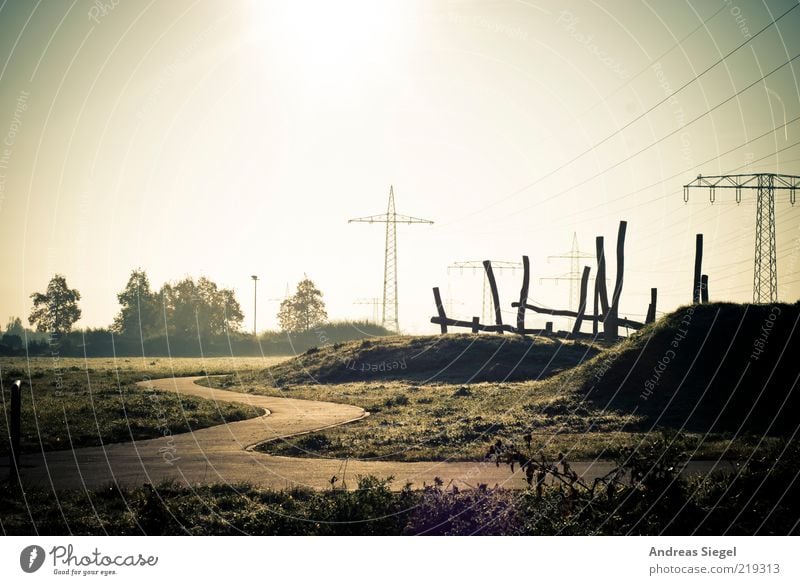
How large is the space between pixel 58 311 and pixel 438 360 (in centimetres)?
5397

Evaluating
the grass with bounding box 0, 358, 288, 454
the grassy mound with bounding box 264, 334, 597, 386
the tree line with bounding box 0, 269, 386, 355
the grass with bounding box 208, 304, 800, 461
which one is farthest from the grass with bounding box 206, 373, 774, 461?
the tree line with bounding box 0, 269, 386, 355

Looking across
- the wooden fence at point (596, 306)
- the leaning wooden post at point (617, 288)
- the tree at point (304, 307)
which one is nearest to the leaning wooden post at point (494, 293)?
the wooden fence at point (596, 306)

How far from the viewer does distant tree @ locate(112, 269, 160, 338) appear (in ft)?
341

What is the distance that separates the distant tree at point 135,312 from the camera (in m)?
104

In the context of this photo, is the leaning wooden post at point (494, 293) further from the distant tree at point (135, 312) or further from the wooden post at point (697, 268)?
the distant tree at point (135, 312)

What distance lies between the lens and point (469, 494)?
491 inches

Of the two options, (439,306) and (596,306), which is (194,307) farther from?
(596,306)

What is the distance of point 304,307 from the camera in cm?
11200

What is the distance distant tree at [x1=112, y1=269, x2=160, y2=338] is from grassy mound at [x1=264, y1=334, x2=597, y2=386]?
179 ft

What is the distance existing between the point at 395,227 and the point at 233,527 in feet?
164
